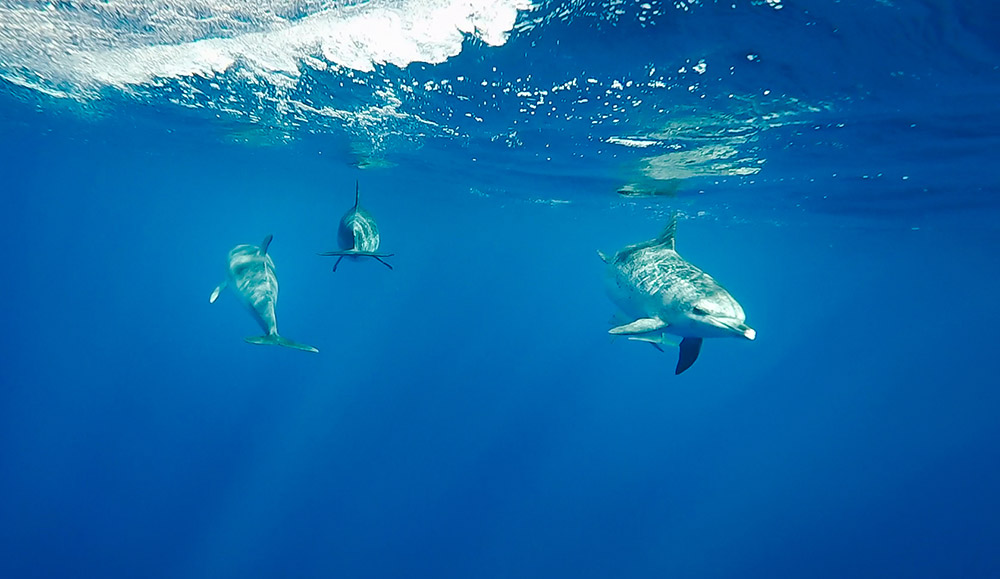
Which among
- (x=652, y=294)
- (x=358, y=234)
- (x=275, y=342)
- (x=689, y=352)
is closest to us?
(x=689, y=352)

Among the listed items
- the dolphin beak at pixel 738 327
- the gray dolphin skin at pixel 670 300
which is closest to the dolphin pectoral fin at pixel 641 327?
the gray dolphin skin at pixel 670 300

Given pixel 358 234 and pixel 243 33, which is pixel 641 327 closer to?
pixel 358 234

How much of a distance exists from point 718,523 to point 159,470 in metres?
38.0

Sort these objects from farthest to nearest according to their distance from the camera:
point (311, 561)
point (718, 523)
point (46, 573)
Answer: point (718, 523)
point (311, 561)
point (46, 573)

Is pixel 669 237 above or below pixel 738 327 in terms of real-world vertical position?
below

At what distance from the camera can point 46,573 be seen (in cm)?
2284

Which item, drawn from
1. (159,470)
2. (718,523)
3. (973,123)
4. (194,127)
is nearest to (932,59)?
(973,123)

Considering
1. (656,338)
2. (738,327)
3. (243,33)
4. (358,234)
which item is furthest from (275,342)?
(738,327)

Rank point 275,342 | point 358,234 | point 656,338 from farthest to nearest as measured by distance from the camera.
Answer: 1. point 275,342
2. point 358,234
3. point 656,338

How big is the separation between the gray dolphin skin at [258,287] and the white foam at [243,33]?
4.14 m

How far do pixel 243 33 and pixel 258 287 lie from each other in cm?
506

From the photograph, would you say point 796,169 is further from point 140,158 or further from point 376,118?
point 140,158

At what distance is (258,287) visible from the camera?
11.4 m

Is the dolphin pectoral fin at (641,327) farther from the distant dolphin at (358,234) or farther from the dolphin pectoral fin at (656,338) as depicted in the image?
the distant dolphin at (358,234)
